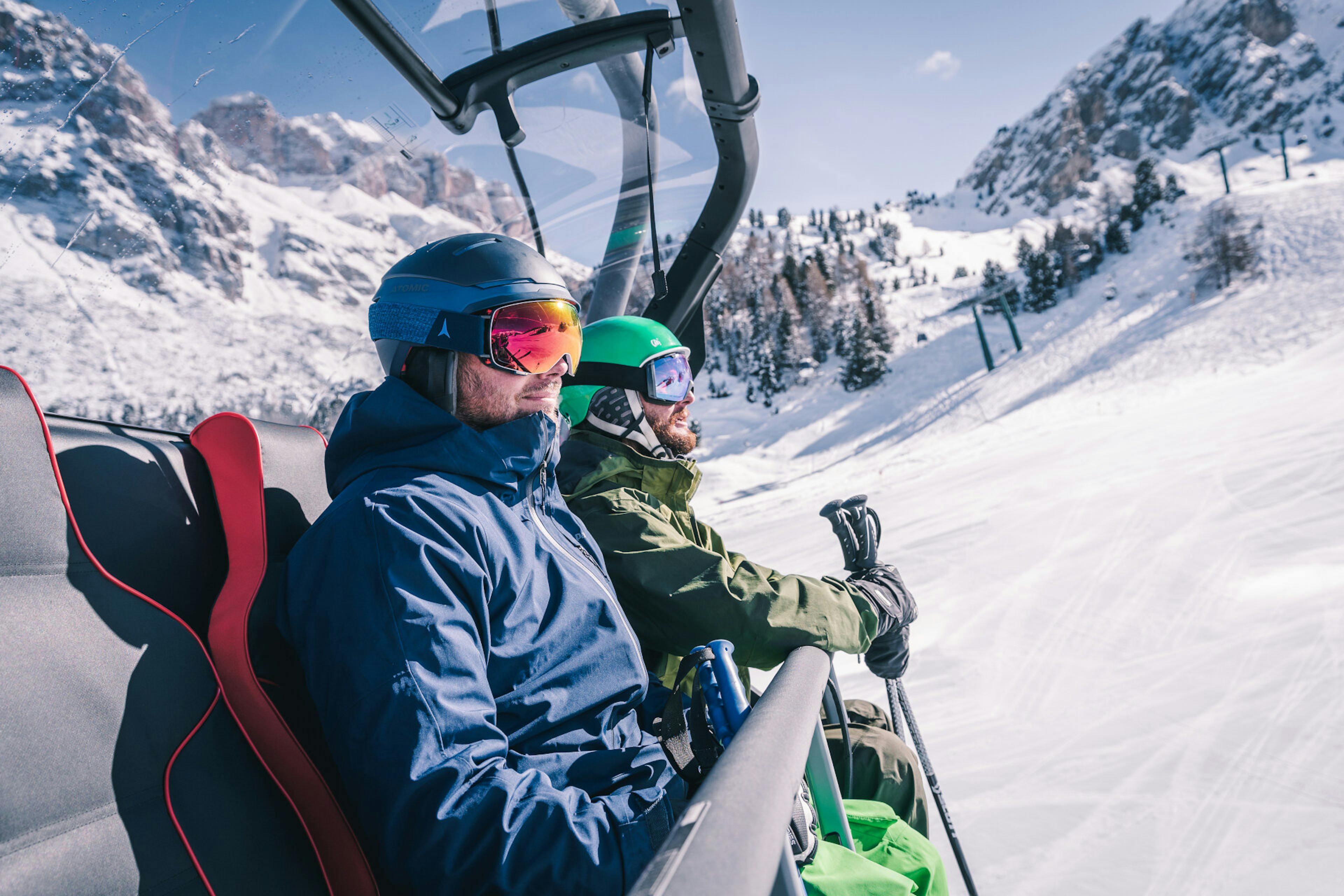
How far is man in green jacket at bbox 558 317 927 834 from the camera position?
6.56ft

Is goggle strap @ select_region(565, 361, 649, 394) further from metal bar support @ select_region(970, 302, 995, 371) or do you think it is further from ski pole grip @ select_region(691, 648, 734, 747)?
metal bar support @ select_region(970, 302, 995, 371)

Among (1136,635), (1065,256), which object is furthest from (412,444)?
(1065,256)

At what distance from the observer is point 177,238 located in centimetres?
152

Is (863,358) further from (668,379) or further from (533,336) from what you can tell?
(533,336)

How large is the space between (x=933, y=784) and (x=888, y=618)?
2.27 feet

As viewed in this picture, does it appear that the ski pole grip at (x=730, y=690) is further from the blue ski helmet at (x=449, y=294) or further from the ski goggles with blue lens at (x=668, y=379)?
the ski goggles with blue lens at (x=668, y=379)

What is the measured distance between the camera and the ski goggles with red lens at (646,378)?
277 cm

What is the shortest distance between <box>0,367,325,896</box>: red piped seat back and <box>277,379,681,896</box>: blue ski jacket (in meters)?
0.16

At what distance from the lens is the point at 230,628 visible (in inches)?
44.2

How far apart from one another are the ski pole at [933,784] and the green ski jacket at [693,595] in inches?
19.7

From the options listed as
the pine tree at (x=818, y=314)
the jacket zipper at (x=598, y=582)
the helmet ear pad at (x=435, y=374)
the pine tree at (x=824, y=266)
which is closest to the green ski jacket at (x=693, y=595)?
the jacket zipper at (x=598, y=582)

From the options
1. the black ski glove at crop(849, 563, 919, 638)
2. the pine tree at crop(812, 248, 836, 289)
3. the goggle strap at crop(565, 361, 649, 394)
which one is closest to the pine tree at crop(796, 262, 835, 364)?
the pine tree at crop(812, 248, 836, 289)

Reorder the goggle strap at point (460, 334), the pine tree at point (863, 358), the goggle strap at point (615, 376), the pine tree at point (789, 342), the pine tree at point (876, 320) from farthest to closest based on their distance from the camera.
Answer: the pine tree at point (789, 342) < the pine tree at point (876, 320) < the pine tree at point (863, 358) < the goggle strap at point (615, 376) < the goggle strap at point (460, 334)

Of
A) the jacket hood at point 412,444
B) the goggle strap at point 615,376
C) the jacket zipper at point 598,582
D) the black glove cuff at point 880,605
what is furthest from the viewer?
the goggle strap at point 615,376
